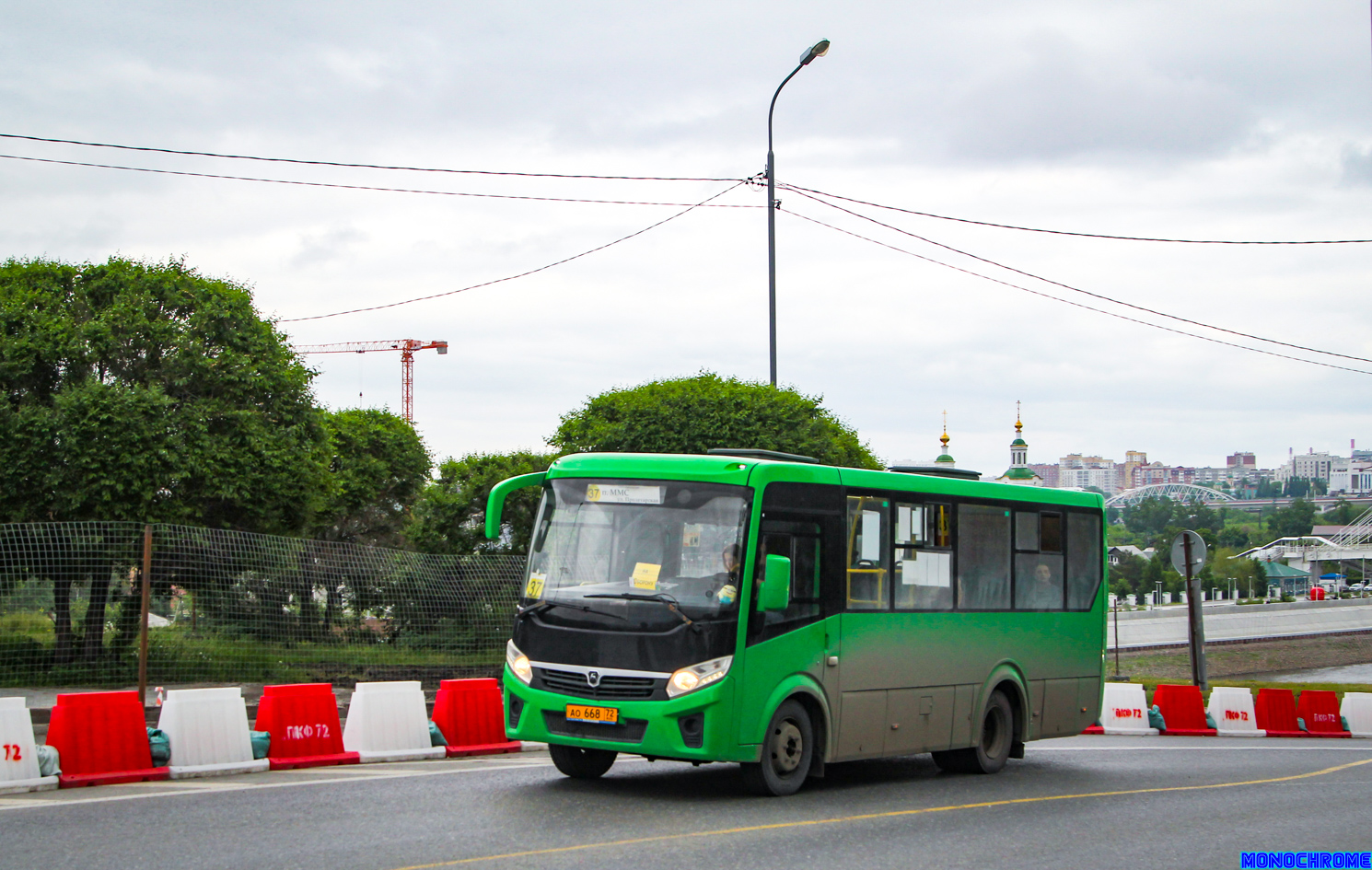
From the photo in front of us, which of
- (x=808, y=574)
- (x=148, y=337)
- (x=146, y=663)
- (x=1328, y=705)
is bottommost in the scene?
(x=1328, y=705)

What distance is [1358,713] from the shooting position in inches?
1024

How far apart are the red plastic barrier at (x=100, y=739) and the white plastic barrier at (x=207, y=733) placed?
25 cm

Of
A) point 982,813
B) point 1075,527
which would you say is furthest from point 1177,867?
point 1075,527

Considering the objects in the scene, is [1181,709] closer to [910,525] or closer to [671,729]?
[910,525]

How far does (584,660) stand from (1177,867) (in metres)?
4.37

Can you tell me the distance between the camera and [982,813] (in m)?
10.4

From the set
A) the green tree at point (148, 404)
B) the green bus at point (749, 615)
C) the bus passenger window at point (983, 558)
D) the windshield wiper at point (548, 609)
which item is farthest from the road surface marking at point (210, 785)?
the green tree at point (148, 404)

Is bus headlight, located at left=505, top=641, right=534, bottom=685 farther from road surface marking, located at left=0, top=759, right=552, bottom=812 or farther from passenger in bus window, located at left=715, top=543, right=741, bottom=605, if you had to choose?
passenger in bus window, located at left=715, top=543, right=741, bottom=605

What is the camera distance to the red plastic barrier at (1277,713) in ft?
79.0

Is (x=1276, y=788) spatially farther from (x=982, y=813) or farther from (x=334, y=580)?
(x=334, y=580)

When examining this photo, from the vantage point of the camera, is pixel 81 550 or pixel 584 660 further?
pixel 81 550

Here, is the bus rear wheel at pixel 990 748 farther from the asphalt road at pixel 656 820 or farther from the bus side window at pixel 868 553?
the bus side window at pixel 868 553

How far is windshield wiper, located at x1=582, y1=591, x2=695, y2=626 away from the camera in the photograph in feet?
34.2

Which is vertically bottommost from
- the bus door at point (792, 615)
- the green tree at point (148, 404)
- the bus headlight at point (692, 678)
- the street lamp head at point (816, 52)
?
the bus headlight at point (692, 678)
